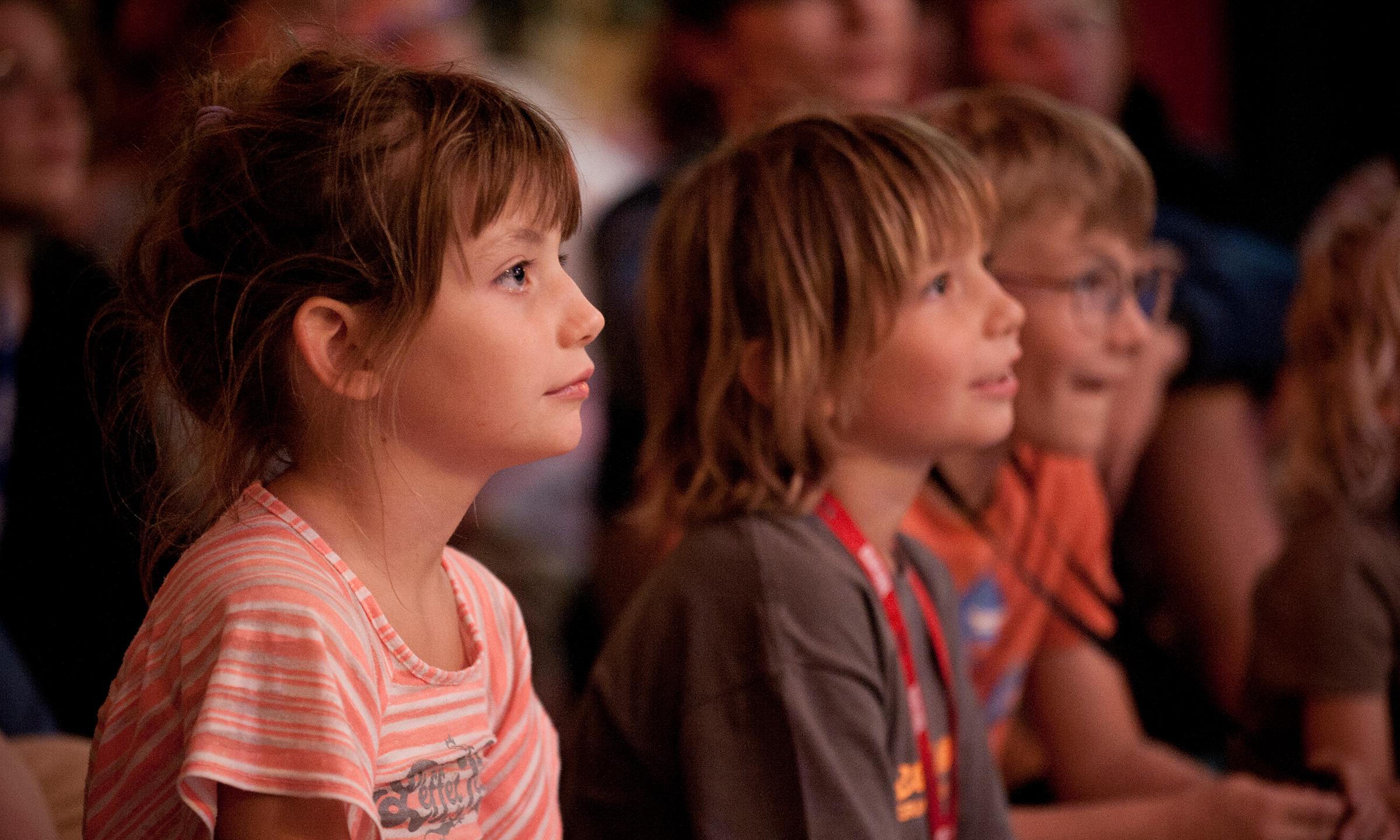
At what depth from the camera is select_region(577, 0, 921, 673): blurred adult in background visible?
1928 mm

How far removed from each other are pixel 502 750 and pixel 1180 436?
5.10 ft

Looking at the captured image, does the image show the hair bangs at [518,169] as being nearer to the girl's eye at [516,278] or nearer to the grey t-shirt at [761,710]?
the girl's eye at [516,278]

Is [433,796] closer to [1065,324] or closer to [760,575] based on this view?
[760,575]

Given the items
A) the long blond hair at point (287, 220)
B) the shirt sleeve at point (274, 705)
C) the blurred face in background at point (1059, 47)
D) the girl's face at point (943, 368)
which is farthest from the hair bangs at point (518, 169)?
the blurred face in background at point (1059, 47)

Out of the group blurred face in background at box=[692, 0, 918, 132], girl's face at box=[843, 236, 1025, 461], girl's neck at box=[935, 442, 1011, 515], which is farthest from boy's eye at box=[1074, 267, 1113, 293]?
blurred face in background at box=[692, 0, 918, 132]

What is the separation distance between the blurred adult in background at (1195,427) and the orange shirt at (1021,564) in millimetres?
378

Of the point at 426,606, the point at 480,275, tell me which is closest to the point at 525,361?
the point at 480,275

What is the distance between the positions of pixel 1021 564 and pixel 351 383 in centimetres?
95

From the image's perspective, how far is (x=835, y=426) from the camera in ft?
3.71

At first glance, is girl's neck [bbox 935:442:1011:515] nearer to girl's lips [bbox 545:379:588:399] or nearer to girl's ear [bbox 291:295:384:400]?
girl's lips [bbox 545:379:588:399]

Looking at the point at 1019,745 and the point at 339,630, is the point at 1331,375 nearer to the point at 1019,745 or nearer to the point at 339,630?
the point at 1019,745

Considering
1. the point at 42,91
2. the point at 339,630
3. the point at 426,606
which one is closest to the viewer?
the point at 339,630

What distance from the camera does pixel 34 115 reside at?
1.71 meters

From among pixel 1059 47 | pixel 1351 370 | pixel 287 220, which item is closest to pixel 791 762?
pixel 287 220
